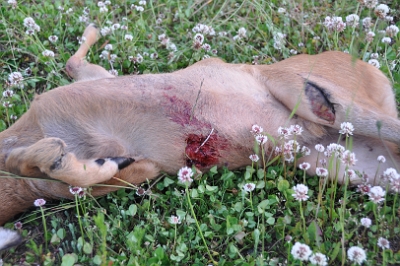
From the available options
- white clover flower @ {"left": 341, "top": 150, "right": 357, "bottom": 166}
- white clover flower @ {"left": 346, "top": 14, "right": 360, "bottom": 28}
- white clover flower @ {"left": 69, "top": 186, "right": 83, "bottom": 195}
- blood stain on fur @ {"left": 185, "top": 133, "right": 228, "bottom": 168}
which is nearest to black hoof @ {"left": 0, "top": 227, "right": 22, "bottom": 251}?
white clover flower @ {"left": 69, "top": 186, "right": 83, "bottom": 195}

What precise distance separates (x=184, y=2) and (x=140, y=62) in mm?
1113

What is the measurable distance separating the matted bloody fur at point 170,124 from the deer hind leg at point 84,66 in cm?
69

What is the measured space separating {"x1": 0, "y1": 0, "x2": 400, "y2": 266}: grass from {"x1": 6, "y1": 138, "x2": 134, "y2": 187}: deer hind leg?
0.65ft

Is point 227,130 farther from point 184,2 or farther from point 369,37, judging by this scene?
point 184,2

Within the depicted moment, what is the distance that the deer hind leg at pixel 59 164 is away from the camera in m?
3.04

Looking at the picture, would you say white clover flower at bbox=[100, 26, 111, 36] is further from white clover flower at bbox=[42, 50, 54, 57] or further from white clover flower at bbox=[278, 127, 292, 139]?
white clover flower at bbox=[278, 127, 292, 139]

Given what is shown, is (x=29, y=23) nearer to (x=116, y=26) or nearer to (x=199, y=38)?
(x=116, y=26)

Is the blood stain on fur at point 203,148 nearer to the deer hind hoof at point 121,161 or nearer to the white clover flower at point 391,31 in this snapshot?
the deer hind hoof at point 121,161

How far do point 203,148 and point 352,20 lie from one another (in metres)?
2.09

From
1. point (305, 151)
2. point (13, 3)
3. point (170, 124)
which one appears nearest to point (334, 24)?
point (305, 151)

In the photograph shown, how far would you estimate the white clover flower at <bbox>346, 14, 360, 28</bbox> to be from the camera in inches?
172

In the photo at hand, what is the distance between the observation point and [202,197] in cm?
331

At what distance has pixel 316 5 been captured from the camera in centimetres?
511

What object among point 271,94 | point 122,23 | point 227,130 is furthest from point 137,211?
point 122,23
